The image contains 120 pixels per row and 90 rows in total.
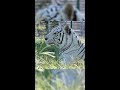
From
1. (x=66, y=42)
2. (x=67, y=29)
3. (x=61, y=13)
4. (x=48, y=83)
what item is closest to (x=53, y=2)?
(x=61, y=13)

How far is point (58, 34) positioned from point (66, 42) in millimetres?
110

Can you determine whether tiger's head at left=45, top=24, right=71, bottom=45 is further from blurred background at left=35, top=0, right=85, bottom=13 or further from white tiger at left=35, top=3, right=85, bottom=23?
blurred background at left=35, top=0, right=85, bottom=13

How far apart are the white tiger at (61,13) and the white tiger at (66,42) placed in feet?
0.26

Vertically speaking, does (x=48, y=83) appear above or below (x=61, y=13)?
below

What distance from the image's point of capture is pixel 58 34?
2361 millimetres

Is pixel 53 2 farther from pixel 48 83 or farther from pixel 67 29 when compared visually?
pixel 48 83

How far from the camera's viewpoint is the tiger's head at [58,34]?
2.33 meters

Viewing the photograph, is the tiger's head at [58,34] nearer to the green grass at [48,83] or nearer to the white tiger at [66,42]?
the white tiger at [66,42]

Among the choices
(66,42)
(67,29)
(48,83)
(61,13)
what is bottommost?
(48,83)

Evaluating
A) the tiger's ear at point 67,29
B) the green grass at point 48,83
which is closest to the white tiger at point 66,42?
the tiger's ear at point 67,29

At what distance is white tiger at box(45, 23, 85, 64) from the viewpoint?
232 cm
